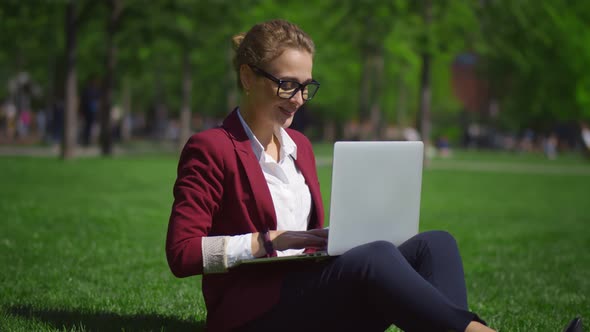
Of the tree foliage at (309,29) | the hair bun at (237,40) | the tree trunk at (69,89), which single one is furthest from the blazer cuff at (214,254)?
the tree trunk at (69,89)

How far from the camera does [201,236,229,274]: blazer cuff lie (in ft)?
9.77

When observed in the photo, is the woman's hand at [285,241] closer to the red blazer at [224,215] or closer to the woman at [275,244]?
the woman at [275,244]

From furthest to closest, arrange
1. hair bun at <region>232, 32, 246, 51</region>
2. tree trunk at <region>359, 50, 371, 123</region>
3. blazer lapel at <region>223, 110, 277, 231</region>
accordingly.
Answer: tree trunk at <region>359, 50, 371, 123</region>
hair bun at <region>232, 32, 246, 51</region>
blazer lapel at <region>223, 110, 277, 231</region>

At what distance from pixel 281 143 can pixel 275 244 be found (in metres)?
0.60

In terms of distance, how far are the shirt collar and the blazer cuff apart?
0.51m

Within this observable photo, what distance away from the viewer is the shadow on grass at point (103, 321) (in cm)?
405

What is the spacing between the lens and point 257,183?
322cm

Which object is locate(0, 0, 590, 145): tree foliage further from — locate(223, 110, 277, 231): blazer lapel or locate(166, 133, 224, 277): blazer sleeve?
locate(166, 133, 224, 277): blazer sleeve

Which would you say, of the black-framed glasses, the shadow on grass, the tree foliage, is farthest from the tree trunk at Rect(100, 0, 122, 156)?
the black-framed glasses

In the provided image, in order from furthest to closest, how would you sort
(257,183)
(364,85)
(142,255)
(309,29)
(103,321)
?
1. (364,85)
2. (309,29)
3. (142,255)
4. (103,321)
5. (257,183)

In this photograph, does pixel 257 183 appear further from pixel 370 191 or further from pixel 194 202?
pixel 370 191

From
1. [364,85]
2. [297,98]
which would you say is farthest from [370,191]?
[364,85]

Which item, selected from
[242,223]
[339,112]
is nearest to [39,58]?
[339,112]

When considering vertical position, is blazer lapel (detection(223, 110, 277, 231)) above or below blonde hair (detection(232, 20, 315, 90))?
below
